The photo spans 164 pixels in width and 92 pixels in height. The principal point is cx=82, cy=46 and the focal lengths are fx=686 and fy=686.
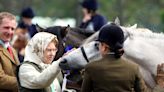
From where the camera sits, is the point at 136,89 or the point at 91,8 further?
the point at 91,8

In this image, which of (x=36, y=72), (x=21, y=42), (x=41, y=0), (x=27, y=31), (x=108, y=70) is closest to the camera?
(x=108, y=70)

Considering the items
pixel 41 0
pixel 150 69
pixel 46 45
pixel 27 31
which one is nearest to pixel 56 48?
pixel 46 45

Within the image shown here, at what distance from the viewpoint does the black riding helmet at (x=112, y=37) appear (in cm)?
626

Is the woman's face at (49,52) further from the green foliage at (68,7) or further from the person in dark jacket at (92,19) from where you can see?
the green foliage at (68,7)

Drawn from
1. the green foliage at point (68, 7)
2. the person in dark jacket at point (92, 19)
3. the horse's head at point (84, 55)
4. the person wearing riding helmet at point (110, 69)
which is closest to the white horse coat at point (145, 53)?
the horse's head at point (84, 55)

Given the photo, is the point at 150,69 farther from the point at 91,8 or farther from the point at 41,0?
the point at 41,0

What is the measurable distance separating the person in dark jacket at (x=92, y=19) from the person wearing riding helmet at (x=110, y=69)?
6.04 meters

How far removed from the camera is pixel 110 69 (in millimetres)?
6281

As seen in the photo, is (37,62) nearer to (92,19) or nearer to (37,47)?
(37,47)

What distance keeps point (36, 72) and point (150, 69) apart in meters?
1.20

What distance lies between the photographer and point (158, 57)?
722 centimetres

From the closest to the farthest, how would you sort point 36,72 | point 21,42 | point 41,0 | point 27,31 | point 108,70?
1. point 108,70
2. point 36,72
3. point 21,42
4. point 27,31
5. point 41,0

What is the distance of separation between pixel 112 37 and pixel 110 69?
0.96 ft

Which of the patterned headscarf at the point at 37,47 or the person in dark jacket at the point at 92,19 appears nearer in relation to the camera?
the patterned headscarf at the point at 37,47
